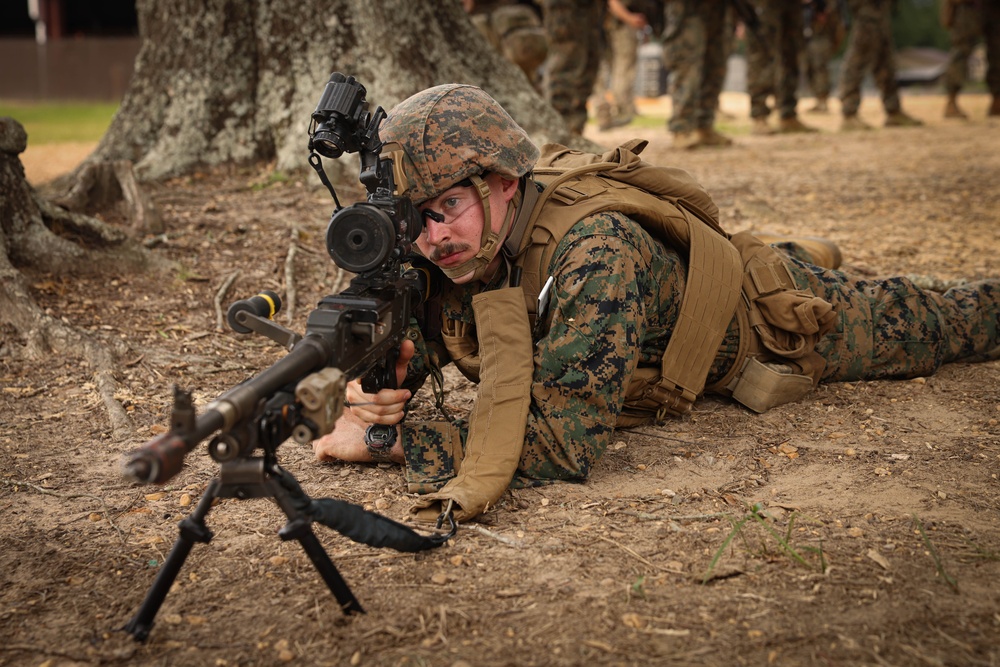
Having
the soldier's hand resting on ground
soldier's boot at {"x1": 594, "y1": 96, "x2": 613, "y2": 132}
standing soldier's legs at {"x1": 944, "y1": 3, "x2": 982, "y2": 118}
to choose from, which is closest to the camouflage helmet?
the soldier's hand resting on ground

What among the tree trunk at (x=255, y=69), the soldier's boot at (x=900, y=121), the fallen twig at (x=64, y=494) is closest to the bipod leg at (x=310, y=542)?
the fallen twig at (x=64, y=494)

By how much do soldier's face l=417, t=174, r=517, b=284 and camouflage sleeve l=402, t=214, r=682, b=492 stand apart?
0.30 m

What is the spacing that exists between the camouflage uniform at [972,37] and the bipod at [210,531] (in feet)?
58.0

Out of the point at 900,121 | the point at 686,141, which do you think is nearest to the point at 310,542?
the point at 686,141

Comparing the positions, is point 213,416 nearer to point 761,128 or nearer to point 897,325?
point 897,325

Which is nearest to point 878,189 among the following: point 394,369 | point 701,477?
point 701,477

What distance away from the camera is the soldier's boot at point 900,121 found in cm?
1614

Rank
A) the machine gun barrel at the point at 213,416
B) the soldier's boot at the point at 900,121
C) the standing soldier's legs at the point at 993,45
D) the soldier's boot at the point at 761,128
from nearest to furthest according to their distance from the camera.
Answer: the machine gun barrel at the point at 213,416
the soldier's boot at the point at 761,128
the soldier's boot at the point at 900,121
the standing soldier's legs at the point at 993,45

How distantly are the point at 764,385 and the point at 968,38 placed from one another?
54.1ft

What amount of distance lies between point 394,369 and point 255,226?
3.41m

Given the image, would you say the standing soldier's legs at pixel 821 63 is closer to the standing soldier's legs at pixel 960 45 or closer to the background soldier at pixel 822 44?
the background soldier at pixel 822 44

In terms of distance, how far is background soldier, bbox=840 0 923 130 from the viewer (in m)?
15.7

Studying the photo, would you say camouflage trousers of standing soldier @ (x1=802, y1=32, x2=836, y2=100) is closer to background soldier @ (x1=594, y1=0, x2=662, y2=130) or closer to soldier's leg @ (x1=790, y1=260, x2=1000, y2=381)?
background soldier @ (x1=594, y1=0, x2=662, y2=130)

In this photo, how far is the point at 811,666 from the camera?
7.10 feet
